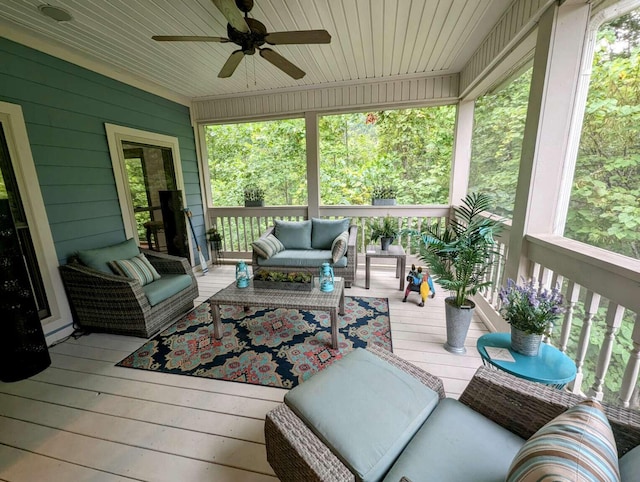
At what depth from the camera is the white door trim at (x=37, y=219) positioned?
7.55 feet

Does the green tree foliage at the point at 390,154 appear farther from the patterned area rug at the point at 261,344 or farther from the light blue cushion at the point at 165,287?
the light blue cushion at the point at 165,287

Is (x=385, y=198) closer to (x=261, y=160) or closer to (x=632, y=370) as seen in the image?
(x=261, y=160)

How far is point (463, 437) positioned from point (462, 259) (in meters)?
1.35

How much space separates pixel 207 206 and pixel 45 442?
379 centimetres

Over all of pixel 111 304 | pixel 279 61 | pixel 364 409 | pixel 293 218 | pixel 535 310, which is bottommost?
pixel 111 304

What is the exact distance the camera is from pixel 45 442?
156 centimetres

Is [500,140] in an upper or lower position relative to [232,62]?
lower

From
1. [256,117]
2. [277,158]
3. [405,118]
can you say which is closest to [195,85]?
[256,117]

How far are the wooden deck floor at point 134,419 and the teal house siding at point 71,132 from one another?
1.27m

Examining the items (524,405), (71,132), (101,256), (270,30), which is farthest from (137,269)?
(524,405)

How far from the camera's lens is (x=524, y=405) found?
1.05 m

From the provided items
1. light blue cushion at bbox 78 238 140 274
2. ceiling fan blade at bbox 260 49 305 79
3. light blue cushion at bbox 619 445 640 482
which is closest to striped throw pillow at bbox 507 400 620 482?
light blue cushion at bbox 619 445 640 482

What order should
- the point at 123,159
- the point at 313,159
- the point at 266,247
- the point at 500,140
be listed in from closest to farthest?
the point at 500,140, the point at 123,159, the point at 266,247, the point at 313,159

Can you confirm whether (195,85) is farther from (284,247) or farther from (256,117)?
(284,247)
